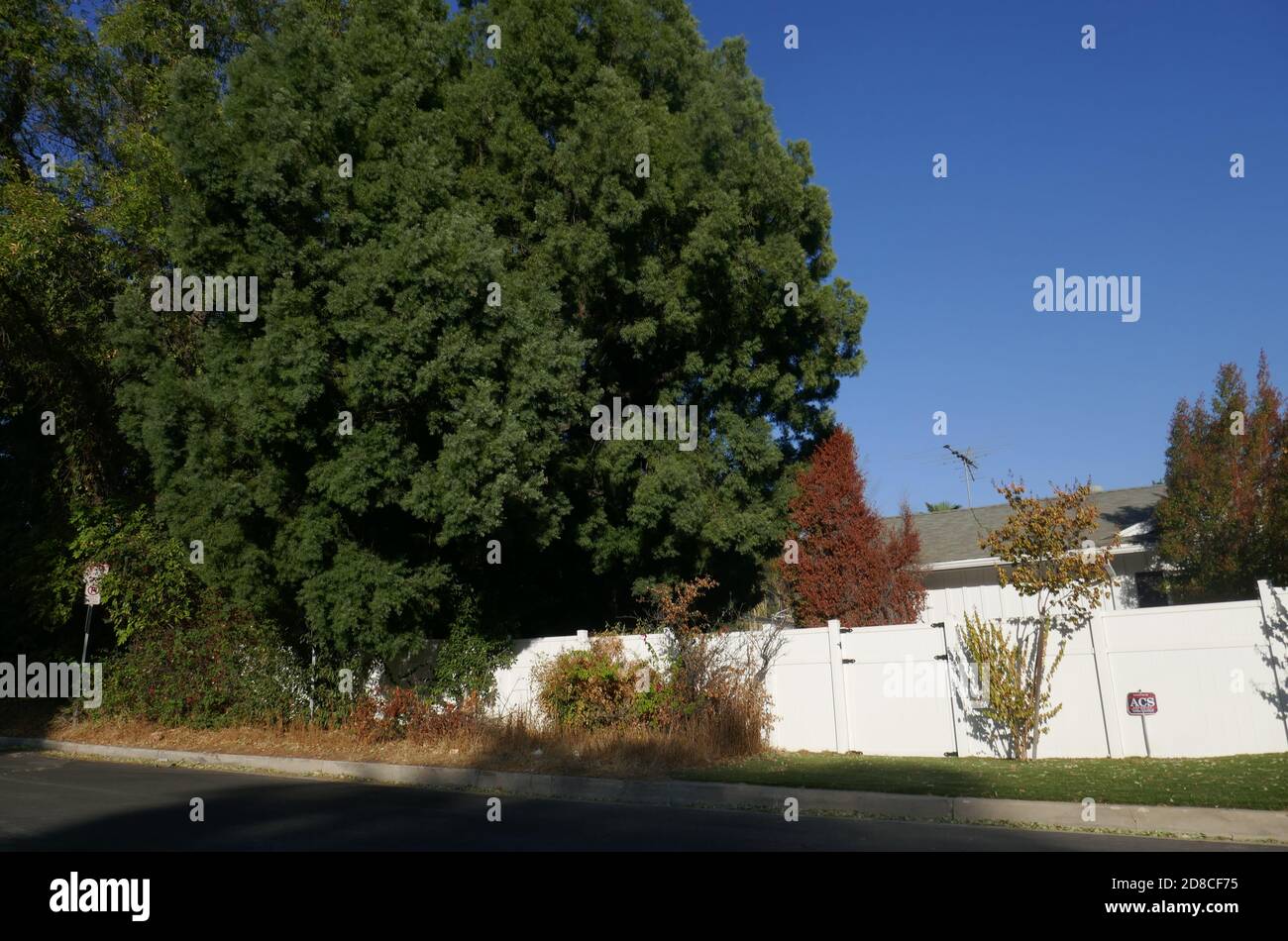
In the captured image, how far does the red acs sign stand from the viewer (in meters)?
12.0

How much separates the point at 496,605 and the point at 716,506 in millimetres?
4513

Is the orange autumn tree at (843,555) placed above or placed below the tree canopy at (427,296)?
below

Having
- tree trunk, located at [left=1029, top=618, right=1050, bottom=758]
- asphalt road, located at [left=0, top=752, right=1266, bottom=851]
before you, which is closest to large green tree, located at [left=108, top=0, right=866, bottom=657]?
asphalt road, located at [left=0, top=752, right=1266, bottom=851]

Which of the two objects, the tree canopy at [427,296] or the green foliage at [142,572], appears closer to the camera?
the tree canopy at [427,296]

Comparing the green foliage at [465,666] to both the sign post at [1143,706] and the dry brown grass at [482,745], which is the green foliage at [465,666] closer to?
the dry brown grass at [482,745]

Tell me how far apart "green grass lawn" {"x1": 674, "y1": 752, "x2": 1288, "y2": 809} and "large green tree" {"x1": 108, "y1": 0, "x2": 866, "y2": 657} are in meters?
5.37

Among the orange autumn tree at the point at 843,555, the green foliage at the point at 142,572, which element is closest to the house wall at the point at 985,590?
the orange autumn tree at the point at 843,555

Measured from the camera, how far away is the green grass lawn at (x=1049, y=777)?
9125 mm

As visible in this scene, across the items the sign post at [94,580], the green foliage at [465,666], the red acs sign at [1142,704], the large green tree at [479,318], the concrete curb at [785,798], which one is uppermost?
the large green tree at [479,318]

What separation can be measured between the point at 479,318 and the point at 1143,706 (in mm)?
10721

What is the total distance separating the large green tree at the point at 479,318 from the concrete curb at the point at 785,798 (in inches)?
92.3

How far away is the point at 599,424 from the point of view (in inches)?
709

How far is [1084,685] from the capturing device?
12.7m

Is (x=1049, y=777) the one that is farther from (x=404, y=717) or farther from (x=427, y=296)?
(x=427, y=296)
